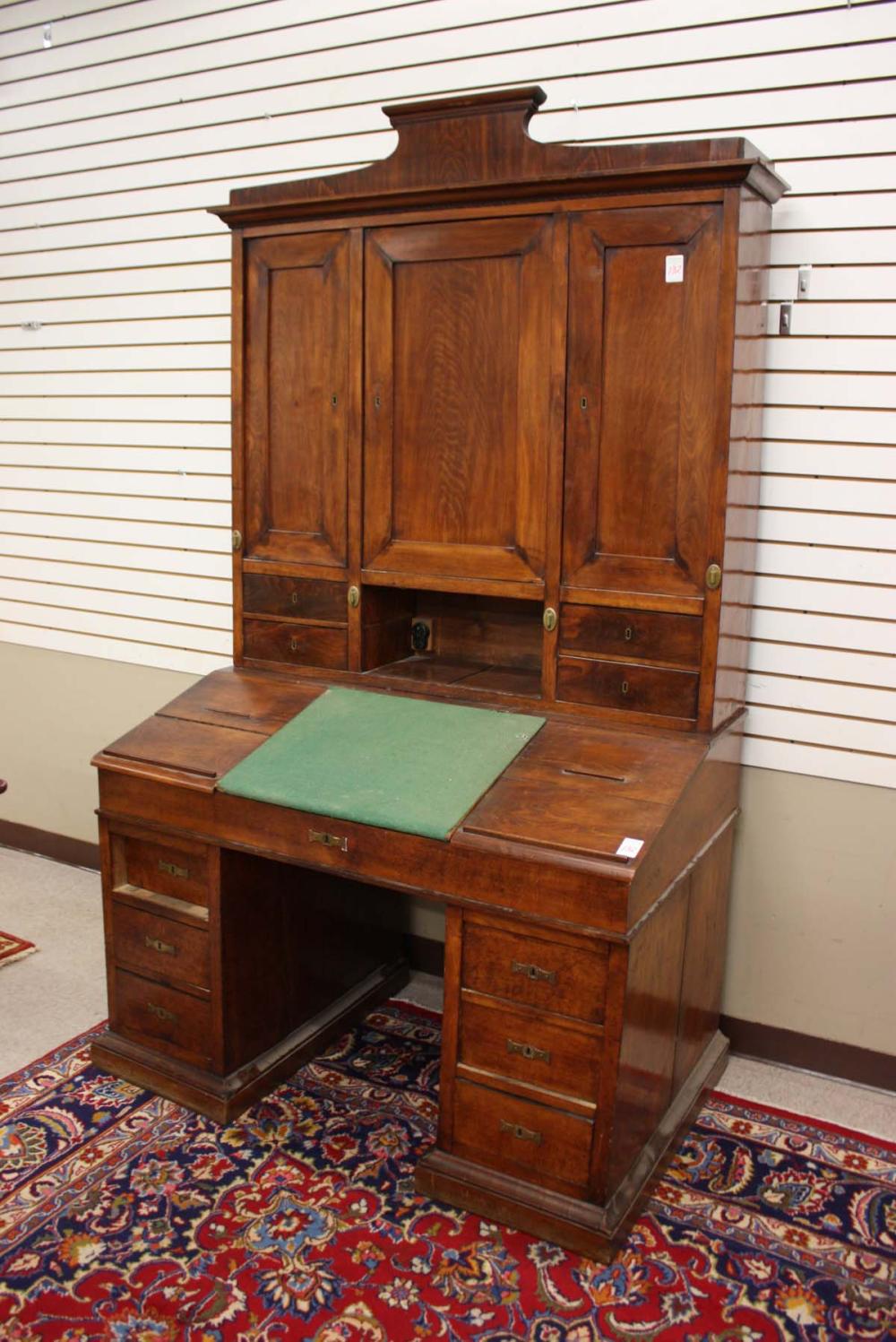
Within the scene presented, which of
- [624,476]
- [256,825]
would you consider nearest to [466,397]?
[624,476]

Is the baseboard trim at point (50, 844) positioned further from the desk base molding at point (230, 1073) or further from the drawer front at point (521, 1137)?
the drawer front at point (521, 1137)

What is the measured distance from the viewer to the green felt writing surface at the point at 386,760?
9.68 ft

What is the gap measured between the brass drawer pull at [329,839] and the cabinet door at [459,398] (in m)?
0.85

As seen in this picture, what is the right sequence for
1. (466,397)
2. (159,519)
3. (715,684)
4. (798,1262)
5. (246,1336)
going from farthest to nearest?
(159,519) → (466,397) → (715,684) → (798,1262) → (246,1336)

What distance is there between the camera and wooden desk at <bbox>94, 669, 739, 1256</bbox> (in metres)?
2.73

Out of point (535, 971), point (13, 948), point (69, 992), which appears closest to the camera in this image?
point (535, 971)

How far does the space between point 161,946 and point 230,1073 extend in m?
0.42

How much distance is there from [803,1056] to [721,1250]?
97 centimetres

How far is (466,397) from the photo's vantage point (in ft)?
10.8

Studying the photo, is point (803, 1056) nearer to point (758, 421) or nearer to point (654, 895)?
point (654, 895)

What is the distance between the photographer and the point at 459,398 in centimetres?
330

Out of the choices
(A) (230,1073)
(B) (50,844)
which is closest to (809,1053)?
(A) (230,1073)

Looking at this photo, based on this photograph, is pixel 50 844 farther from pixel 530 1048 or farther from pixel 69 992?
pixel 530 1048

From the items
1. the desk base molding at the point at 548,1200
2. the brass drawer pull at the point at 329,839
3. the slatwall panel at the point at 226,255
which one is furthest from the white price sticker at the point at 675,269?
the desk base molding at the point at 548,1200
